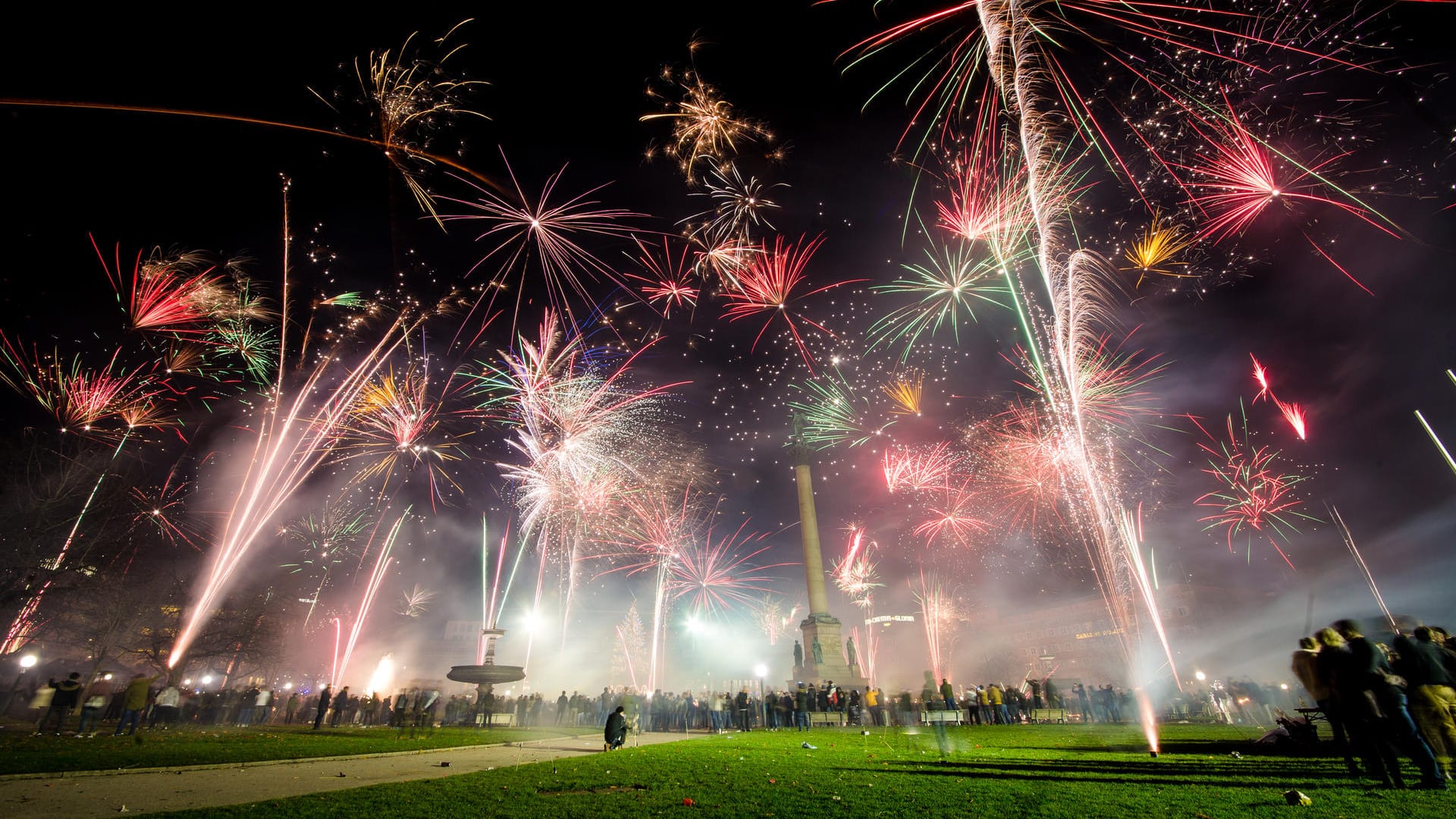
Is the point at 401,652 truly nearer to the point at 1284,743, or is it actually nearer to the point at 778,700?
the point at 778,700

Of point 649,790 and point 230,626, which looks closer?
point 649,790

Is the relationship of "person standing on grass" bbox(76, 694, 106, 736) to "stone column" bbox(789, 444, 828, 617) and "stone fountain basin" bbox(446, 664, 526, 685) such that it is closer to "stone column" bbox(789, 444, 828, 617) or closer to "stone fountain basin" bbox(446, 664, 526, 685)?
"stone fountain basin" bbox(446, 664, 526, 685)

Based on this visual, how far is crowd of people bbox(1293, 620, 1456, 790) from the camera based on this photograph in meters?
6.10

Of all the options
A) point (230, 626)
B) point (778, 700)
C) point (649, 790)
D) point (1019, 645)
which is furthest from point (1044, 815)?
point (1019, 645)

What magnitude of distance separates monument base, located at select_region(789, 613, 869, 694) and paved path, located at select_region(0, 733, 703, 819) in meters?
23.2

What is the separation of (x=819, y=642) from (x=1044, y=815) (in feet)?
94.5

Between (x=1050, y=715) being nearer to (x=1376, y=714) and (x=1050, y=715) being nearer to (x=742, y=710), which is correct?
(x=742, y=710)

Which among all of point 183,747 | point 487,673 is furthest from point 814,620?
point 183,747

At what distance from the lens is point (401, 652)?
65.0 metres

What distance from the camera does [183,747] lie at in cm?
1099

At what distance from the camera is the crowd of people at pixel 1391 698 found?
610cm

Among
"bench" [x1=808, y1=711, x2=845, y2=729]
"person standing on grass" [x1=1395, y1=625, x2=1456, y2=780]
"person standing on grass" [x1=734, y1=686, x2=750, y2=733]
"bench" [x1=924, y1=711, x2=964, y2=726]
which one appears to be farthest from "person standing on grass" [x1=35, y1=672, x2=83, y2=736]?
"person standing on grass" [x1=1395, y1=625, x2=1456, y2=780]

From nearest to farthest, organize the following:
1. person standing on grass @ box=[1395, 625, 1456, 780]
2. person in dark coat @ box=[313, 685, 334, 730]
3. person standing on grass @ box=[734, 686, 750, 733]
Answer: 1. person standing on grass @ box=[1395, 625, 1456, 780]
2. person in dark coat @ box=[313, 685, 334, 730]
3. person standing on grass @ box=[734, 686, 750, 733]

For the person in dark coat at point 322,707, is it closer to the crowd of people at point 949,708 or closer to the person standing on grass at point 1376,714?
the crowd of people at point 949,708
